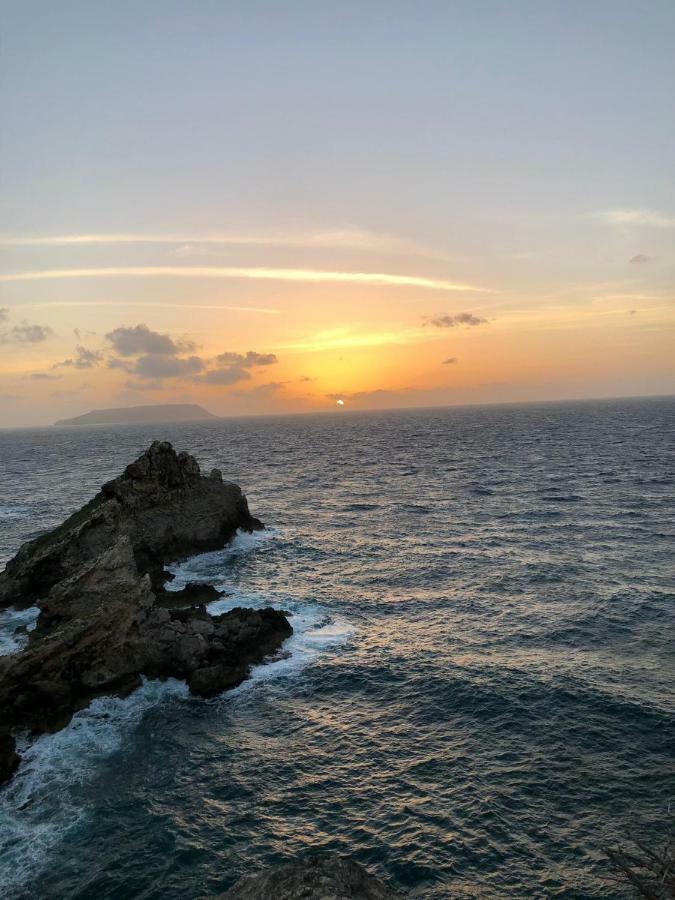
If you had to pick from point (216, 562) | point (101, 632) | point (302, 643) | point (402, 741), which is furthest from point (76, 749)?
point (216, 562)

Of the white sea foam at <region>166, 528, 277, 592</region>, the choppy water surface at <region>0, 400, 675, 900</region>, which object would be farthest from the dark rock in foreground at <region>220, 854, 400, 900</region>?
the white sea foam at <region>166, 528, 277, 592</region>

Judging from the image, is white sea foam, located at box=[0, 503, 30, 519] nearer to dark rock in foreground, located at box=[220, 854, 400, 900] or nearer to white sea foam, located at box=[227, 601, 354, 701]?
white sea foam, located at box=[227, 601, 354, 701]

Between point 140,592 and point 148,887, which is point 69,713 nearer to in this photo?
point 140,592

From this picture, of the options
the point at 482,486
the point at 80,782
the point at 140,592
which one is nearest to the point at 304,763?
the point at 80,782

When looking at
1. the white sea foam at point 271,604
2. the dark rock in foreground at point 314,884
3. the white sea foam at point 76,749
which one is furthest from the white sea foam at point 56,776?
the dark rock in foreground at point 314,884

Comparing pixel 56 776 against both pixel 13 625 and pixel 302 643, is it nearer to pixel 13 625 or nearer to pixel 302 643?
pixel 302 643
